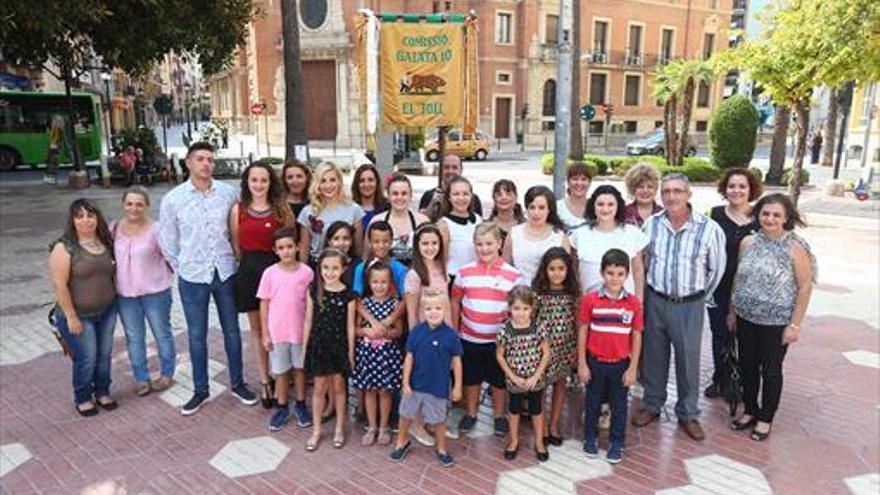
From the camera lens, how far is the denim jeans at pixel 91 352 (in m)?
4.42

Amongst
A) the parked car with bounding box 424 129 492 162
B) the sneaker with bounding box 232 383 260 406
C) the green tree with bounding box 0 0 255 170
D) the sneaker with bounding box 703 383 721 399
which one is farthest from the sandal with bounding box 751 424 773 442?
the parked car with bounding box 424 129 492 162

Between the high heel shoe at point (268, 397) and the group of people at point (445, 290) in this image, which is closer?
the group of people at point (445, 290)

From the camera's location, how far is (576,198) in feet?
15.1

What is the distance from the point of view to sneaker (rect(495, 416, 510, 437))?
14.0 feet

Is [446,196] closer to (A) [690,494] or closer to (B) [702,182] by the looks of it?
(A) [690,494]

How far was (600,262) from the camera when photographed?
157 inches

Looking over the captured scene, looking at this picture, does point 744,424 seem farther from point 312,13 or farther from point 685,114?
point 312,13

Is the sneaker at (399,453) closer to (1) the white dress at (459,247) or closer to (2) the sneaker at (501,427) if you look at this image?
(2) the sneaker at (501,427)

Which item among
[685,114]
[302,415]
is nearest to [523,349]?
[302,415]

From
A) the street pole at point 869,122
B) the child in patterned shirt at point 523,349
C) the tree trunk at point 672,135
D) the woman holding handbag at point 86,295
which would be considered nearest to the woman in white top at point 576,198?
the child in patterned shirt at point 523,349

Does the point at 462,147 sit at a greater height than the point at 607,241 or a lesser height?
greater

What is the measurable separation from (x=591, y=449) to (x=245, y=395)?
254 cm

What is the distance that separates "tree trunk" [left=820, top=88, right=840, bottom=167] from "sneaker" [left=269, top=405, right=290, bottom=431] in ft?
80.9

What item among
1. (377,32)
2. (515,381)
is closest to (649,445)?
(515,381)
